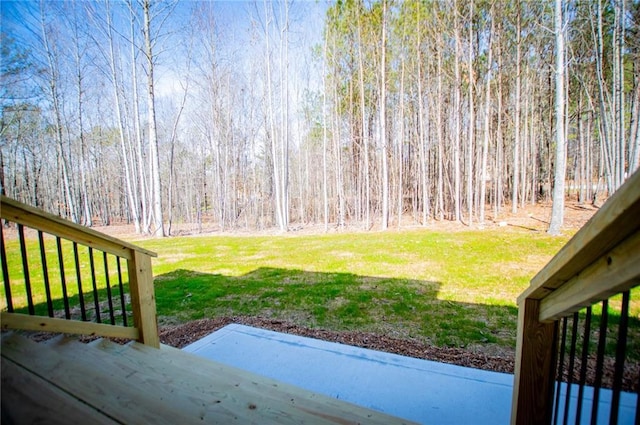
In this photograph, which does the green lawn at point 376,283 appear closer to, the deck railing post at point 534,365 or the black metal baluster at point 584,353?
the deck railing post at point 534,365

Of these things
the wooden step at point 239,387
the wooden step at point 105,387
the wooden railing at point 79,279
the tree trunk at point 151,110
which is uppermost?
the tree trunk at point 151,110

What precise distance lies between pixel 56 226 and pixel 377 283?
3.90 metres

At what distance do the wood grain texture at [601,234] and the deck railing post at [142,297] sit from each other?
2.27 m

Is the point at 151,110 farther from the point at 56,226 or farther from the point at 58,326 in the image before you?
the point at 58,326

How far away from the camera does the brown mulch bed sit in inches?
86.9

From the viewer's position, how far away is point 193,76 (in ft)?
39.4

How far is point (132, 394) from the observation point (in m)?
1.27

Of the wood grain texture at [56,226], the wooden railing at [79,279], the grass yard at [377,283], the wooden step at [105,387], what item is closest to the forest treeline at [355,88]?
the grass yard at [377,283]

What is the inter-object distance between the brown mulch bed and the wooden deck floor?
1.18 m

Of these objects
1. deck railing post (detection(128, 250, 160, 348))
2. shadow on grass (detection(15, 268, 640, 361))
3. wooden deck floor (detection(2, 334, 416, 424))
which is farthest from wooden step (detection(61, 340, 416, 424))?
shadow on grass (detection(15, 268, 640, 361))

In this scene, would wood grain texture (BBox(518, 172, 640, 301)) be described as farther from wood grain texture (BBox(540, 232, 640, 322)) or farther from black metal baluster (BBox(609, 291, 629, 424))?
black metal baluster (BBox(609, 291, 629, 424))

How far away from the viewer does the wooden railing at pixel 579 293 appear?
588 mm

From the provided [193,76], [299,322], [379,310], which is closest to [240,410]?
[299,322]

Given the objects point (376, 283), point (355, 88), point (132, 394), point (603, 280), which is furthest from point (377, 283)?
point (355, 88)
